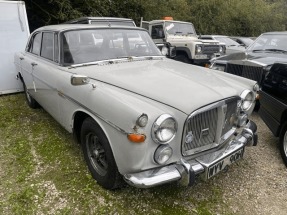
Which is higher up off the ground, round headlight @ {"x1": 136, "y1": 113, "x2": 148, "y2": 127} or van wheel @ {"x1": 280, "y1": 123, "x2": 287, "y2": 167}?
round headlight @ {"x1": 136, "y1": 113, "x2": 148, "y2": 127}

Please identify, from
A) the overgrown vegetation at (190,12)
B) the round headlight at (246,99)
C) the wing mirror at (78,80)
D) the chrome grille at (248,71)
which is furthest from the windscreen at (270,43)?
the overgrown vegetation at (190,12)

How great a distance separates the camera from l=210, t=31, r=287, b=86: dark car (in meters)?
4.98

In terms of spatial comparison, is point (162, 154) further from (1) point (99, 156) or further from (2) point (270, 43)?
(2) point (270, 43)

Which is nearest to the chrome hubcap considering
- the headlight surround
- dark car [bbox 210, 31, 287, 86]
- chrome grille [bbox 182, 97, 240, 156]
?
chrome grille [bbox 182, 97, 240, 156]

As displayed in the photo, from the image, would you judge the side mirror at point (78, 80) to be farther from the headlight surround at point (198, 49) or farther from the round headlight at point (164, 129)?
the headlight surround at point (198, 49)

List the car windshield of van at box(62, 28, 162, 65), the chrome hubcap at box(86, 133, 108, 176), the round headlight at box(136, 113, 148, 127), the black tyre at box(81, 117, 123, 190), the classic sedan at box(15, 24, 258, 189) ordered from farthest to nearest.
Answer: the car windshield of van at box(62, 28, 162, 65) → the chrome hubcap at box(86, 133, 108, 176) → the black tyre at box(81, 117, 123, 190) → the classic sedan at box(15, 24, 258, 189) → the round headlight at box(136, 113, 148, 127)

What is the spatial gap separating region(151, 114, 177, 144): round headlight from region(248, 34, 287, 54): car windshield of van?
4163 mm

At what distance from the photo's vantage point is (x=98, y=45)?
3.76 meters

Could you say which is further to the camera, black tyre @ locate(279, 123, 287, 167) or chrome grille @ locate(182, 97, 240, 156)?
black tyre @ locate(279, 123, 287, 167)

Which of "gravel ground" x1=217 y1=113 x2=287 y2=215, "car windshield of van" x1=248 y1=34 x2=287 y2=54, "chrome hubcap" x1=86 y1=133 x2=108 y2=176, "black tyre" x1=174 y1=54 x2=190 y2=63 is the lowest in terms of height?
"gravel ground" x1=217 y1=113 x2=287 y2=215

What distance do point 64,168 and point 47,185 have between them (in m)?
0.37

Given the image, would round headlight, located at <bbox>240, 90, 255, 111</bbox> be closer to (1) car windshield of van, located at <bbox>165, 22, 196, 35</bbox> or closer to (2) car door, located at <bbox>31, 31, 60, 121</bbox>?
(2) car door, located at <bbox>31, 31, 60, 121</bbox>

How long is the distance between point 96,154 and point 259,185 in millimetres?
1968

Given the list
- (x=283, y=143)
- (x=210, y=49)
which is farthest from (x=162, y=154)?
(x=210, y=49)
